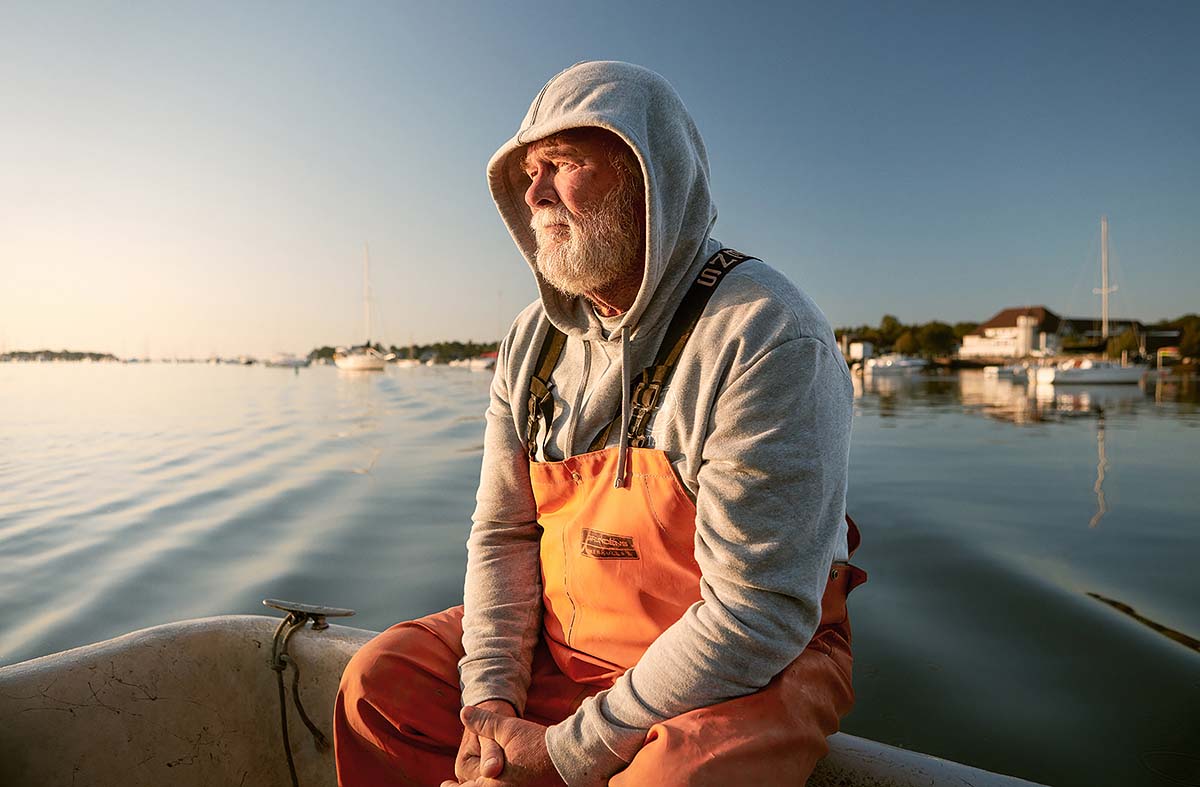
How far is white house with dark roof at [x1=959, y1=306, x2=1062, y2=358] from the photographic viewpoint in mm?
99688

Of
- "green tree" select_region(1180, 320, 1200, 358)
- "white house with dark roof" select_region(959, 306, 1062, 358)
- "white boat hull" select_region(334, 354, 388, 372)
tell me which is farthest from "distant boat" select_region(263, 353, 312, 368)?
"green tree" select_region(1180, 320, 1200, 358)

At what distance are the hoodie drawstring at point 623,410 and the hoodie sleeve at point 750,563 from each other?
0.86ft

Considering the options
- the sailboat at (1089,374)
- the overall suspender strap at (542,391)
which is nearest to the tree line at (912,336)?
the sailboat at (1089,374)

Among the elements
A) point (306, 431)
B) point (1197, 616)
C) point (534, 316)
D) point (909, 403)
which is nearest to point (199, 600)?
point (534, 316)

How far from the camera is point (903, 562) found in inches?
241

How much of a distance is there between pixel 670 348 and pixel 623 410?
0.21m

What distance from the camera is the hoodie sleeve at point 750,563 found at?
1555mm

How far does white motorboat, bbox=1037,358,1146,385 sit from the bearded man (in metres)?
52.6

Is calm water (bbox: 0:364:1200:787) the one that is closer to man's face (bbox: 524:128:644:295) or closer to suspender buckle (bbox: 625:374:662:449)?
suspender buckle (bbox: 625:374:662:449)

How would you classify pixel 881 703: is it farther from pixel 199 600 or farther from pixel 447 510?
pixel 447 510

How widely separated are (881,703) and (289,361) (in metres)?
114

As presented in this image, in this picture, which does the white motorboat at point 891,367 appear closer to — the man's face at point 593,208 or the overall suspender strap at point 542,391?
the overall suspender strap at point 542,391

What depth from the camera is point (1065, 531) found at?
7227 millimetres

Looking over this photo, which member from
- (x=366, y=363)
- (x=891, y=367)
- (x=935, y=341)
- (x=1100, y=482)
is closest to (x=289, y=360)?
(x=366, y=363)
